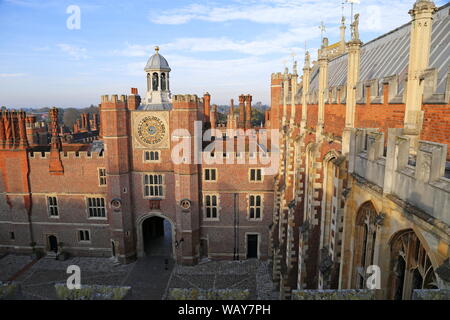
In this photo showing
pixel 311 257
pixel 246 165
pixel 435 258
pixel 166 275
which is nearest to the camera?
pixel 435 258

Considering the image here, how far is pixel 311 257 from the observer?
14289 millimetres

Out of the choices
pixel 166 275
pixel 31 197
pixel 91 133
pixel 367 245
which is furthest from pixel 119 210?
pixel 91 133

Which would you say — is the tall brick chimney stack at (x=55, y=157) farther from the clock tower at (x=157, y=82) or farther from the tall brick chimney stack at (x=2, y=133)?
the clock tower at (x=157, y=82)

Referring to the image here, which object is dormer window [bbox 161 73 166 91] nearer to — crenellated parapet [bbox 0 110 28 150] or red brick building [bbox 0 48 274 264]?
red brick building [bbox 0 48 274 264]

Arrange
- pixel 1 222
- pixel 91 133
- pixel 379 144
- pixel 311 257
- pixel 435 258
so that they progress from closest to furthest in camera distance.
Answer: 1. pixel 435 258
2. pixel 379 144
3. pixel 311 257
4. pixel 1 222
5. pixel 91 133

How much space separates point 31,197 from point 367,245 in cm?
2546

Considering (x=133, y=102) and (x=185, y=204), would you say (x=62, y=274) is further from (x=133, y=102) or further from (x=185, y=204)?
(x=133, y=102)

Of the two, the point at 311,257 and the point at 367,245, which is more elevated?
the point at 367,245

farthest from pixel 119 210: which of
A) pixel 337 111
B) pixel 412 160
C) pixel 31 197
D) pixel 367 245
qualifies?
pixel 412 160

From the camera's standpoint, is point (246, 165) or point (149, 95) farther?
point (149, 95)

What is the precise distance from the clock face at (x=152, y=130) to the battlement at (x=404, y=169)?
661 inches

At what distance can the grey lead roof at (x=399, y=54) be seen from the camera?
7966 mm

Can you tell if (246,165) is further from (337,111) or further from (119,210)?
(337,111)
